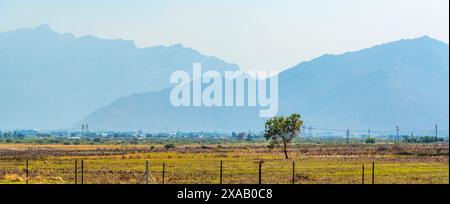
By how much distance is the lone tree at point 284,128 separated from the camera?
8969 centimetres

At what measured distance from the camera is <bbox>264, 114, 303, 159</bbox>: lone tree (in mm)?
89688

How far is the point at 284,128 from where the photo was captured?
90.0m
